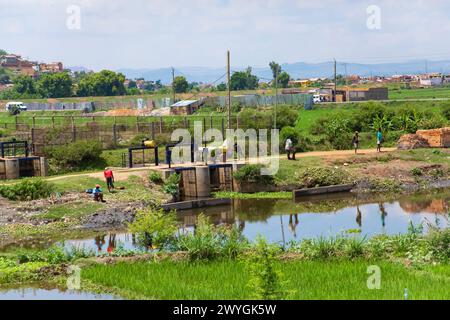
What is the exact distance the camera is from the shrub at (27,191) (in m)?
31.3

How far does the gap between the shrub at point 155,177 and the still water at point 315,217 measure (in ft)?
10.7

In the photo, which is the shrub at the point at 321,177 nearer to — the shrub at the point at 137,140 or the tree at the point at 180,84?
the shrub at the point at 137,140

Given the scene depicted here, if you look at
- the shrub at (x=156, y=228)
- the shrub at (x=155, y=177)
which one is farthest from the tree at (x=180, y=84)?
the shrub at (x=156, y=228)

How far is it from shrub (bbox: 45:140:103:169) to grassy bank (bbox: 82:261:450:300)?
21814mm

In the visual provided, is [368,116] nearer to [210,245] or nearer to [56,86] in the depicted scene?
[210,245]

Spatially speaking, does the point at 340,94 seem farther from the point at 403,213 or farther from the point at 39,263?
the point at 39,263

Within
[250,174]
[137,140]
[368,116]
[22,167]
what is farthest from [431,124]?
[22,167]

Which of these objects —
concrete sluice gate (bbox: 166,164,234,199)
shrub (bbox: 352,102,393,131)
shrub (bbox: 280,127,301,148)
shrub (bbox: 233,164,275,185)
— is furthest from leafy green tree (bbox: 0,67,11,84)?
shrub (bbox: 233,164,275,185)

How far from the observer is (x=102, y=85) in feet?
366

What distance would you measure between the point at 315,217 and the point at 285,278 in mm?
14644

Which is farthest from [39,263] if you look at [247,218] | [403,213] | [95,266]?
[403,213]

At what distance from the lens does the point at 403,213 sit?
103 feet

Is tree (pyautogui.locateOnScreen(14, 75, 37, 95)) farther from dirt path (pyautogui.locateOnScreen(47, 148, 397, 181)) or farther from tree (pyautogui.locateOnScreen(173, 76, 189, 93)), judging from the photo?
dirt path (pyautogui.locateOnScreen(47, 148, 397, 181))

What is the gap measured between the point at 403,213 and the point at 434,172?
1012 centimetres
